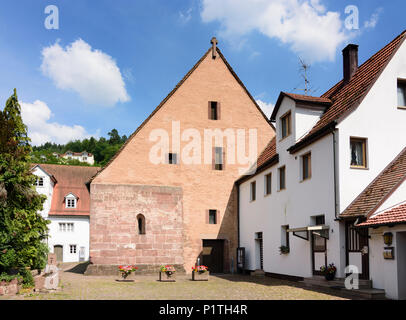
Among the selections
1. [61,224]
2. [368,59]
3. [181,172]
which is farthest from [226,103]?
[61,224]

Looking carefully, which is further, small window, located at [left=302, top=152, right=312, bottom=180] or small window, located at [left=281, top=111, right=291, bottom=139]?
small window, located at [left=281, top=111, right=291, bottom=139]

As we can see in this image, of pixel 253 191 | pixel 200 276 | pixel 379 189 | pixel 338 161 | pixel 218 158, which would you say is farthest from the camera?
pixel 218 158

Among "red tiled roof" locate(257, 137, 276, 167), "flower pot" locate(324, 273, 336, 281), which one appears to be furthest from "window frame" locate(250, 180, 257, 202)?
"flower pot" locate(324, 273, 336, 281)

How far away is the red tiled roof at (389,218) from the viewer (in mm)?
12813

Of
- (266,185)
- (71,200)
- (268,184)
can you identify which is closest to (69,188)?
(71,200)

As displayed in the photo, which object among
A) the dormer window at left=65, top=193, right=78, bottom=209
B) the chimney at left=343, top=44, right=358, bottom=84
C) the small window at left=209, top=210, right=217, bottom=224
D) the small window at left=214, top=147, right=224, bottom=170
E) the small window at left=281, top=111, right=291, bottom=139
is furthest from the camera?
the dormer window at left=65, top=193, right=78, bottom=209

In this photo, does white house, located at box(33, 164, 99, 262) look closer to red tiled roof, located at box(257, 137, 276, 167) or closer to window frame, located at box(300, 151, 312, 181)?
red tiled roof, located at box(257, 137, 276, 167)

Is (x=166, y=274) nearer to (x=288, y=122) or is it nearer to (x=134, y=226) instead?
(x=134, y=226)

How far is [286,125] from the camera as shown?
68.8 feet

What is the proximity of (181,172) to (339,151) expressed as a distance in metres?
12.7

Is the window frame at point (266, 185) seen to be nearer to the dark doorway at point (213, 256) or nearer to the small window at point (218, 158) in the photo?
the small window at point (218, 158)

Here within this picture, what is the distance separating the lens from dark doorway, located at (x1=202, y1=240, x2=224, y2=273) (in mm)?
27000

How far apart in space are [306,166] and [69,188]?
35.6 metres

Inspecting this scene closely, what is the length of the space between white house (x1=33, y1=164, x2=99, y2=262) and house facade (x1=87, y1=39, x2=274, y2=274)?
843 inches
